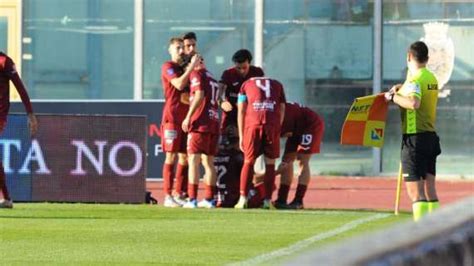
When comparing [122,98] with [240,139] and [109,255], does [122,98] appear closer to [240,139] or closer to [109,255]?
[240,139]

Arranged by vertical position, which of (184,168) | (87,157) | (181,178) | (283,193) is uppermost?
(87,157)

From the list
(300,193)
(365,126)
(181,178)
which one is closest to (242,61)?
(181,178)

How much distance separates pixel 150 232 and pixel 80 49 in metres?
10.8

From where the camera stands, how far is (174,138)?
597 inches

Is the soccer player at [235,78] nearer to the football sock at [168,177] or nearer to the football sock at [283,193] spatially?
the football sock at [168,177]

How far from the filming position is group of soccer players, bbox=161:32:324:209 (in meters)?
14.6

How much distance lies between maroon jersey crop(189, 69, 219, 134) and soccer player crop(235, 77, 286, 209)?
13.8 inches

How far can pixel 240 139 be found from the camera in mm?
14867

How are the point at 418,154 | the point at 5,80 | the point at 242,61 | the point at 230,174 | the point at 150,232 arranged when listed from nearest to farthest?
the point at 418,154 < the point at 150,232 < the point at 5,80 < the point at 242,61 < the point at 230,174

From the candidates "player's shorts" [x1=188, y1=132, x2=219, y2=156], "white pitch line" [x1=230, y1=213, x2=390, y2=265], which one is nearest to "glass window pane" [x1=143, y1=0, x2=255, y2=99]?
"player's shorts" [x1=188, y1=132, x2=219, y2=156]

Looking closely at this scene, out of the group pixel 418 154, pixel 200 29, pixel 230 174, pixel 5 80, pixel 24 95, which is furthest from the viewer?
pixel 200 29

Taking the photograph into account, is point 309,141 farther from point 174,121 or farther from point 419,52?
point 419,52

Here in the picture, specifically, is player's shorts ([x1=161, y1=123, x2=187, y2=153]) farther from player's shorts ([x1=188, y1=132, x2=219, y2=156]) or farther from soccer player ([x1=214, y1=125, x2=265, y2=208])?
soccer player ([x1=214, y1=125, x2=265, y2=208])

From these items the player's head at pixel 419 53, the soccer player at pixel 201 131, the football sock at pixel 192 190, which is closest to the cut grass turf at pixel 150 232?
the football sock at pixel 192 190
